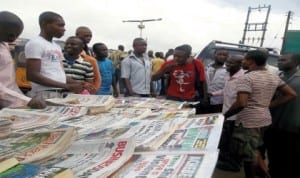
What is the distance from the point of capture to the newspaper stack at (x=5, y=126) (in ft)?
4.78

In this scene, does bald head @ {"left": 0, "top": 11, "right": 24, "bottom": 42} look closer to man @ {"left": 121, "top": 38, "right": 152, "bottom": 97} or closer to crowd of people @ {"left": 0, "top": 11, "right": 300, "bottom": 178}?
crowd of people @ {"left": 0, "top": 11, "right": 300, "bottom": 178}

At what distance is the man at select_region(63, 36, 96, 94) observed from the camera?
3025 millimetres

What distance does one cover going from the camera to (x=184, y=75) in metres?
3.84

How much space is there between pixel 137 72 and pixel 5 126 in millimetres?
2812

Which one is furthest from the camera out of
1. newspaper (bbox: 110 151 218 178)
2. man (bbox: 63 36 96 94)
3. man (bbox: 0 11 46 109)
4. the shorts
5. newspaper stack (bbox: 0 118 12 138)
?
the shorts

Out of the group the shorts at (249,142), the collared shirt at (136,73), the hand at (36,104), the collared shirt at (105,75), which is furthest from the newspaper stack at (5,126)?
the collared shirt at (136,73)

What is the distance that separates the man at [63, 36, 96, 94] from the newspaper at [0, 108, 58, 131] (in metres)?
1.20

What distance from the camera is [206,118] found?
6.48 ft

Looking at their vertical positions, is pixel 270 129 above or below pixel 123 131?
below

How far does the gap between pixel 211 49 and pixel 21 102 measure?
12.5ft

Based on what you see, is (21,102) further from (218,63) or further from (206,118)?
(218,63)

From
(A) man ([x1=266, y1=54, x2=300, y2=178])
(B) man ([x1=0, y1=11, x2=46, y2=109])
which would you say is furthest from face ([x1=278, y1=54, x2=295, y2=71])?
(B) man ([x1=0, y1=11, x2=46, y2=109])

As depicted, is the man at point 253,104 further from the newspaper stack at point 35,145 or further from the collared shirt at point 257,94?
the newspaper stack at point 35,145

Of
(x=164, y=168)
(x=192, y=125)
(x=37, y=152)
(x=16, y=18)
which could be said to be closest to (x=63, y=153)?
(x=37, y=152)
